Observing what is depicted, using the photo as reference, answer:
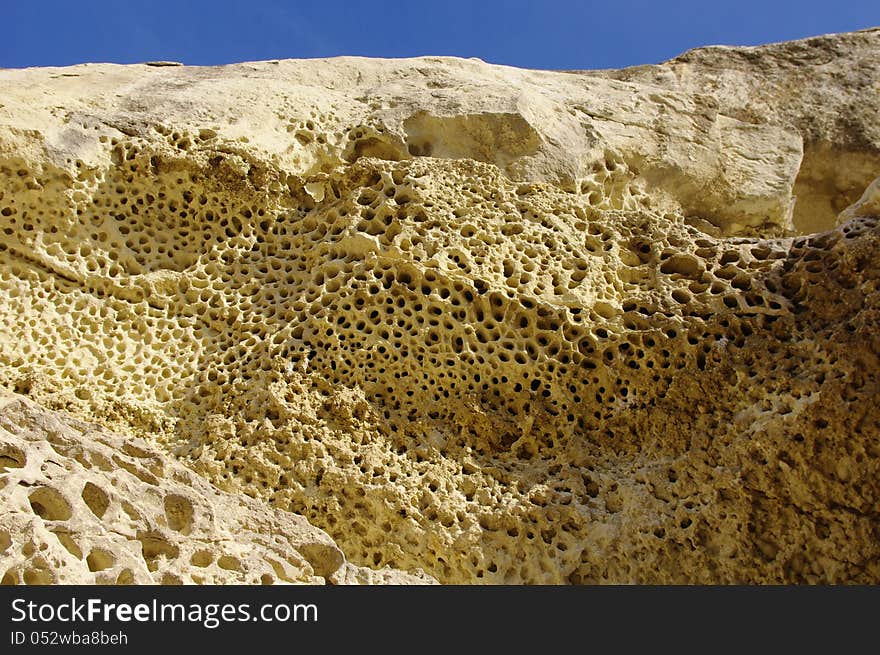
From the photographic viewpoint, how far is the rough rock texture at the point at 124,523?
4508mm

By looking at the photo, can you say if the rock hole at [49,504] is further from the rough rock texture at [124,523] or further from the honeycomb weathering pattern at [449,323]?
the honeycomb weathering pattern at [449,323]

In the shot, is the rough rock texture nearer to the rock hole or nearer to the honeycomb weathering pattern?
the rock hole

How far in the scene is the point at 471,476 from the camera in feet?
22.4

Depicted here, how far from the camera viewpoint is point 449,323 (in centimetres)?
736

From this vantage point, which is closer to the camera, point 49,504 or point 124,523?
point 49,504

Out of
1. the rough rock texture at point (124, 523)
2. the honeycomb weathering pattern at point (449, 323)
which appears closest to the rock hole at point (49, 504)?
the rough rock texture at point (124, 523)

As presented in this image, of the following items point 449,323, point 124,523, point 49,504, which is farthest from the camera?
point 449,323

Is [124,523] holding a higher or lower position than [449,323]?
lower

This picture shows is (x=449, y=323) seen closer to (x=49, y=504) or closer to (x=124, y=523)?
(x=124, y=523)

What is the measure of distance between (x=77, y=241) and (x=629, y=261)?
367 centimetres

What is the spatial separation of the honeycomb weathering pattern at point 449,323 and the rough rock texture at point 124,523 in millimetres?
108

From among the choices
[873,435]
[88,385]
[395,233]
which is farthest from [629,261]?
[88,385]

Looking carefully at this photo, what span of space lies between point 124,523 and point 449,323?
115 inches

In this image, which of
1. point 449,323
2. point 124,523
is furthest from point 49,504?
point 449,323
